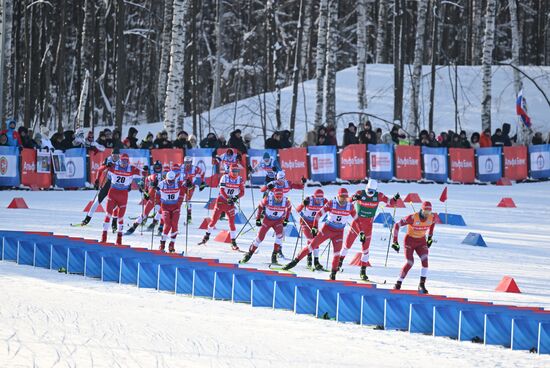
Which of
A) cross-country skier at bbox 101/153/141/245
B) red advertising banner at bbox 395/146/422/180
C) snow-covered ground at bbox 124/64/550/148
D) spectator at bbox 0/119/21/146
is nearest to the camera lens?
cross-country skier at bbox 101/153/141/245

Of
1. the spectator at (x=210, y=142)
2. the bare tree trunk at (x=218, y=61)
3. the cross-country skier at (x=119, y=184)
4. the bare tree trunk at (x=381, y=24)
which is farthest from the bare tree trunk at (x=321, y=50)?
the cross-country skier at (x=119, y=184)

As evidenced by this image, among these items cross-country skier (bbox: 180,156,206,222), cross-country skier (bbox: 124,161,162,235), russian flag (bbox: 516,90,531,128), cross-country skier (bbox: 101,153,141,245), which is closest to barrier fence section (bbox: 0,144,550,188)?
russian flag (bbox: 516,90,531,128)

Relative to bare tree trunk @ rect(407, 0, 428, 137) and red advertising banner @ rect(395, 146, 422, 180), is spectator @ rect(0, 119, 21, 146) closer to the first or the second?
red advertising banner @ rect(395, 146, 422, 180)

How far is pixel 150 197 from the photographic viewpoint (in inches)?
893

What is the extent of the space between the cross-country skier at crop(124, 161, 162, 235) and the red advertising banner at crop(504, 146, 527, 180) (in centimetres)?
1487

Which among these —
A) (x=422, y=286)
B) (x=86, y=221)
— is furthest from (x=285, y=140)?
(x=422, y=286)

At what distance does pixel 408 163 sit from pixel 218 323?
64.0 feet

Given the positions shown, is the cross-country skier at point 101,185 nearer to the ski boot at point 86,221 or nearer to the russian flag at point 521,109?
the ski boot at point 86,221

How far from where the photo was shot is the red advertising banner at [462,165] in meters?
32.8

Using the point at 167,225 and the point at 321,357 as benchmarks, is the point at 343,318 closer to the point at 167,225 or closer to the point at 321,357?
the point at 321,357

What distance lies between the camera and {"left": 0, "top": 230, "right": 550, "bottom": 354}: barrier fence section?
13328mm

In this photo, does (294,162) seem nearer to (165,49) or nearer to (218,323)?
(165,49)

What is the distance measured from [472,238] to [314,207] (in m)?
4.30

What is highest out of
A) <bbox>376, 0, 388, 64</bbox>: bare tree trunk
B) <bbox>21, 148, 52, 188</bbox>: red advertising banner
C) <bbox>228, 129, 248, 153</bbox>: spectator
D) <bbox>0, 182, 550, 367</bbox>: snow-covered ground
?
<bbox>376, 0, 388, 64</bbox>: bare tree trunk
